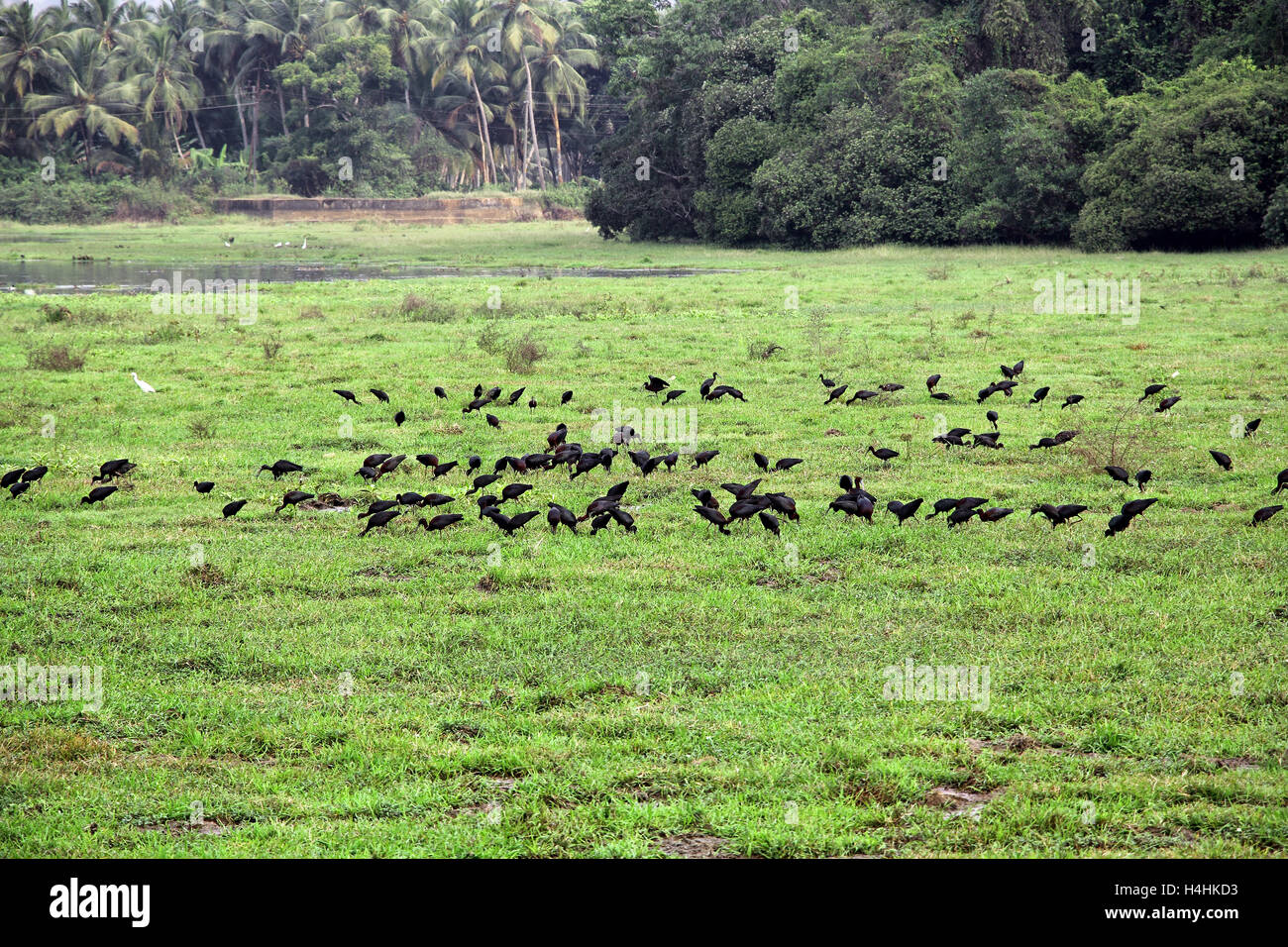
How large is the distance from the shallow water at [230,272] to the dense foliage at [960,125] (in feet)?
32.9

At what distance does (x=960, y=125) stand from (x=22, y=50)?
2313 inches

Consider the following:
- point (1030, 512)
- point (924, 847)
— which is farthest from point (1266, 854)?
point (1030, 512)

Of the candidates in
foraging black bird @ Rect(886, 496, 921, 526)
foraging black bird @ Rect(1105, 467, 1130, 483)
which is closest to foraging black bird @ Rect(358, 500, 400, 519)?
foraging black bird @ Rect(886, 496, 921, 526)

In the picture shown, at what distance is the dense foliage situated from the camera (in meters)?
40.1

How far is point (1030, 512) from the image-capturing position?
10.9 m

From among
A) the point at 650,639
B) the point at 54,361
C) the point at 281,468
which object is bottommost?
the point at 650,639

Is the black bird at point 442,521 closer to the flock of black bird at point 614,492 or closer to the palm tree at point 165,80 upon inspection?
the flock of black bird at point 614,492

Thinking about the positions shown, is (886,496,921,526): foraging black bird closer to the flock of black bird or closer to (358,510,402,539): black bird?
the flock of black bird

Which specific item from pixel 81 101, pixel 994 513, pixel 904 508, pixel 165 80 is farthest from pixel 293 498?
pixel 81 101

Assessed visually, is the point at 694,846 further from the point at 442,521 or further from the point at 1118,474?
the point at 1118,474

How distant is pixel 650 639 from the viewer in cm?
805

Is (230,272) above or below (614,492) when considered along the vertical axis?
above

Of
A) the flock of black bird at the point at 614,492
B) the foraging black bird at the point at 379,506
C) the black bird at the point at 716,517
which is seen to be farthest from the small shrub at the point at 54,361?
the black bird at the point at 716,517
